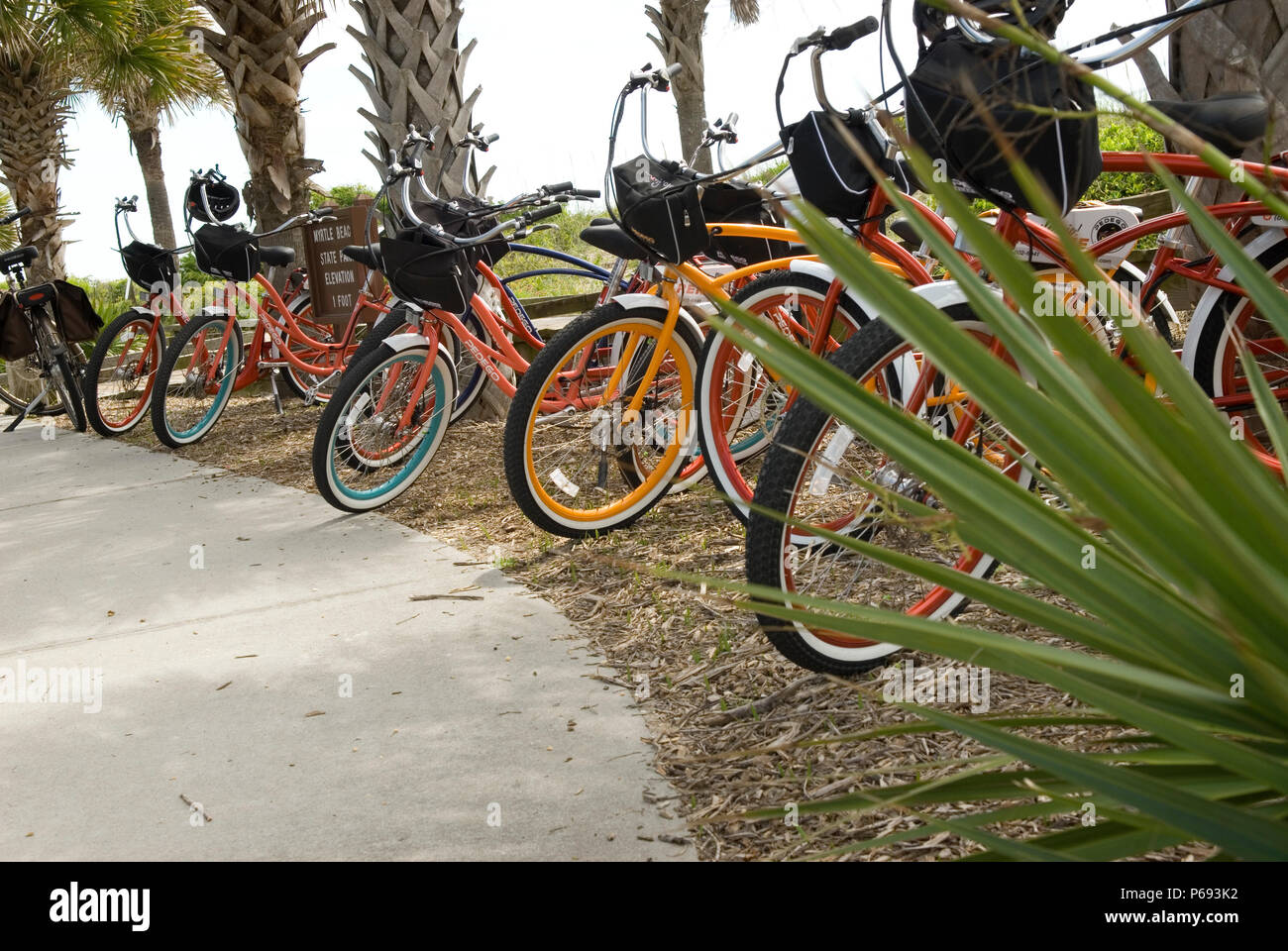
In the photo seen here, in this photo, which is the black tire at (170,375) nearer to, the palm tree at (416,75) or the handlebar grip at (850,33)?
the palm tree at (416,75)

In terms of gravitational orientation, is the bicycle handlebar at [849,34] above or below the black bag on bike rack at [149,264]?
below

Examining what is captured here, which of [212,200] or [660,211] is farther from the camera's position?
[212,200]

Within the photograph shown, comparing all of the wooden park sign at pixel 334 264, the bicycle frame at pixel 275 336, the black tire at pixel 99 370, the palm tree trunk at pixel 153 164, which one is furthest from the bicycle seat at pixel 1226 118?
the palm tree trunk at pixel 153 164

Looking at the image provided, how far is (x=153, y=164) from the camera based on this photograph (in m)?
28.2

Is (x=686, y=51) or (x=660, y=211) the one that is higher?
(x=686, y=51)

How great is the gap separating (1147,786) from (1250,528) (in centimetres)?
27

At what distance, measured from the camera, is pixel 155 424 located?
23.7ft

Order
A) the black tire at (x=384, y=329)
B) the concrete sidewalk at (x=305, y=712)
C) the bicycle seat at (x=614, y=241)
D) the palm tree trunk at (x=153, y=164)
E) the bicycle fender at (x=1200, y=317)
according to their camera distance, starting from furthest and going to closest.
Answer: the palm tree trunk at (x=153, y=164)
the black tire at (x=384, y=329)
the bicycle seat at (x=614, y=241)
the bicycle fender at (x=1200, y=317)
the concrete sidewalk at (x=305, y=712)

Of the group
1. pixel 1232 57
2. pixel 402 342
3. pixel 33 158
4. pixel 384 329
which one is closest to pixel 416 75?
pixel 384 329

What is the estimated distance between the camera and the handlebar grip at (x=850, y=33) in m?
3.14

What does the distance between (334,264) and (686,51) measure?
6007mm

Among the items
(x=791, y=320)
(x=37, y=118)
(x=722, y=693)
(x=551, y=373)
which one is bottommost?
(x=722, y=693)

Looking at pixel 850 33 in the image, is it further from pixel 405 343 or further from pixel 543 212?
pixel 405 343

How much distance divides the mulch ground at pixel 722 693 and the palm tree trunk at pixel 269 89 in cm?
499
